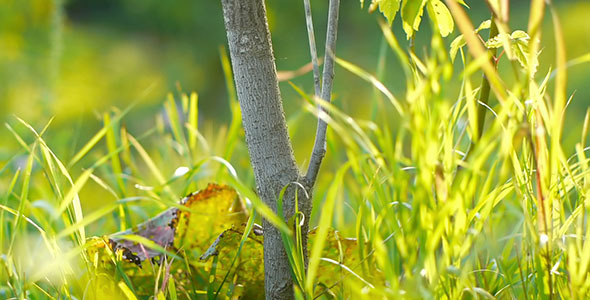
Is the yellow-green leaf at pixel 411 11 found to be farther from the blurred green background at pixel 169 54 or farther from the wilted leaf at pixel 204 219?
the blurred green background at pixel 169 54

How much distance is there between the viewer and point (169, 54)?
12.9 ft

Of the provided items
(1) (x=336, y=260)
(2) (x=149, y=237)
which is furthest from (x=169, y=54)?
(1) (x=336, y=260)

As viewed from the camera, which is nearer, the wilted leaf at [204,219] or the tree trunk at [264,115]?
the tree trunk at [264,115]

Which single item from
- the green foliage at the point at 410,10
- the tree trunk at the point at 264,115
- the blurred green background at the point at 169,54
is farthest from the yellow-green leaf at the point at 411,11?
the blurred green background at the point at 169,54

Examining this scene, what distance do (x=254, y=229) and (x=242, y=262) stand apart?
0.13ft

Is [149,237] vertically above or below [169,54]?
below

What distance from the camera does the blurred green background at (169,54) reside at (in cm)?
277

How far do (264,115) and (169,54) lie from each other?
11.6 ft

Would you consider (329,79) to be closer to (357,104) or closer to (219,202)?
(219,202)

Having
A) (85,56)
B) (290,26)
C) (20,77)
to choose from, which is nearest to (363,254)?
(20,77)

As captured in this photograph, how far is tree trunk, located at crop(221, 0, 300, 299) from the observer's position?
1.73 feet

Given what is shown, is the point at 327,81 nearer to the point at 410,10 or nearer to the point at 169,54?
the point at 410,10

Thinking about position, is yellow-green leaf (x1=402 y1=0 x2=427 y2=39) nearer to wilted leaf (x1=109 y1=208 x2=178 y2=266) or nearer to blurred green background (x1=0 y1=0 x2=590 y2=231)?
wilted leaf (x1=109 y1=208 x2=178 y2=266)

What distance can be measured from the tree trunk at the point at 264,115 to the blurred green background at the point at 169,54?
77.8 inches
